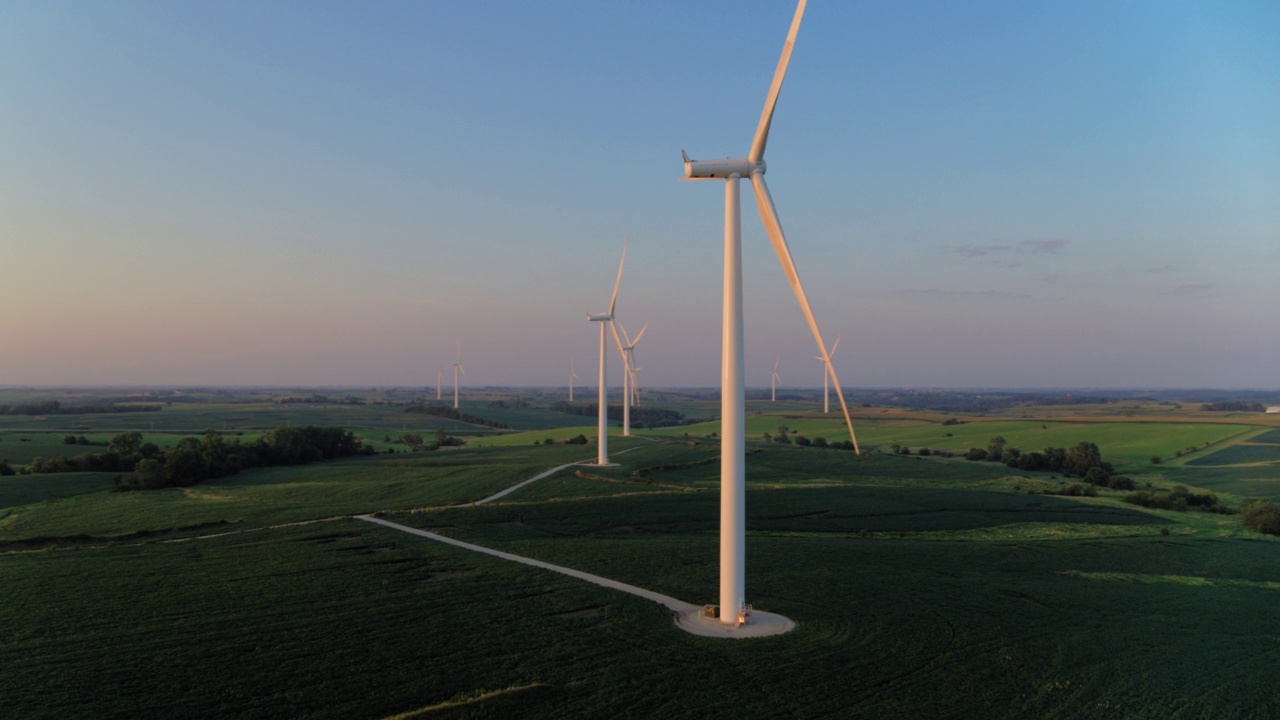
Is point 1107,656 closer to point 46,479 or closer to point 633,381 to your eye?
point 633,381

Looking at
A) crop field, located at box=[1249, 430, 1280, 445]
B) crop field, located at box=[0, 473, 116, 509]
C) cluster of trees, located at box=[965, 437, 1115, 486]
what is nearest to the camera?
crop field, located at box=[0, 473, 116, 509]

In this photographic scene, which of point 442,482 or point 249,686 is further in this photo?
point 442,482

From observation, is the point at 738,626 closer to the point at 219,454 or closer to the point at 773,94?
the point at 773,94

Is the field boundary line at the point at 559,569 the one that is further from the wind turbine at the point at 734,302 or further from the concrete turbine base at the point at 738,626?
the wind turbine at the point at 734,302

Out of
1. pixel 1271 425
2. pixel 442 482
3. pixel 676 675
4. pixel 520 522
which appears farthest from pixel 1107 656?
pixel 1271 425

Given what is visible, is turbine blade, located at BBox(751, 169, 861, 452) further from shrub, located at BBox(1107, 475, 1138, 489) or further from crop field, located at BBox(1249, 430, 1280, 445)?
crop field, located at BBox(1249, 430, 1280, 445)

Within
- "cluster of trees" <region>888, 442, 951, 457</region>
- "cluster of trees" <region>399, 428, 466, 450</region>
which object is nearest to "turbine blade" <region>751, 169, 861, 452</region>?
"cluster of trees" <region>888, 442, 951, 457</region>

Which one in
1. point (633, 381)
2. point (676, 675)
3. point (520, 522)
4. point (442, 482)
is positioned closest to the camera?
point (676, 675)
